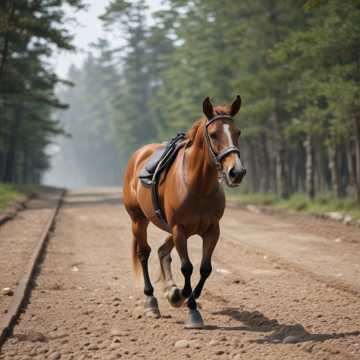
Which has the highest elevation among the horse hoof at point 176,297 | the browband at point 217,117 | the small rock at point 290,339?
the browband at point 217,117

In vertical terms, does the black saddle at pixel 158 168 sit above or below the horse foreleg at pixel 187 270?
above

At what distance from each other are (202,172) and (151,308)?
1949 mm

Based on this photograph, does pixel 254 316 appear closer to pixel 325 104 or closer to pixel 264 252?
pixel 264 252

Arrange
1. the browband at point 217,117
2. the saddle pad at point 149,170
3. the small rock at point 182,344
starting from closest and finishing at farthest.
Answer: the small rock at point 182,344, the browband at point 217,117, the saddle pad at point 149,170

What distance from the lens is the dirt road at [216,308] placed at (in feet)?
17.5

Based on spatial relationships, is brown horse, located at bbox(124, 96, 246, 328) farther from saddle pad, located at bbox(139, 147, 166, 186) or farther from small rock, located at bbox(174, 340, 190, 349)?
small rock, located at bbox(174, 340, 190, 349)

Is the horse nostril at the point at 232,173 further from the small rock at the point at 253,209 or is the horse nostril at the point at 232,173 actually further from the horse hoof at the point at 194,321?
the small rock at the point at 253,209

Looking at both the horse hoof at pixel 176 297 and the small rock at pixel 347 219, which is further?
the small rock at pixel 347 219

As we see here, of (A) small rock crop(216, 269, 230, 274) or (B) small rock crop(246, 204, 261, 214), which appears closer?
(A) small rock crop(216, 269, 230, 274)

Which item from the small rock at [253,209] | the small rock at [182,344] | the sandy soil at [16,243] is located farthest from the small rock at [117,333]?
the small rock at [253,209]

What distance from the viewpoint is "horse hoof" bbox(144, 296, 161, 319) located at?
6770mm

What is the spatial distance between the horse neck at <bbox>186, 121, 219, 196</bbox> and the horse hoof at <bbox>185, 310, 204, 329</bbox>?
137cm

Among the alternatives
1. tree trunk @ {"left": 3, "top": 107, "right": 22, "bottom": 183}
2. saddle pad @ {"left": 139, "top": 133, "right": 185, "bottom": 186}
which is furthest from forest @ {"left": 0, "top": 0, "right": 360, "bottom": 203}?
saddle pad @ {"left": 139, "top": 133, "right": 185, "bottom": 186}

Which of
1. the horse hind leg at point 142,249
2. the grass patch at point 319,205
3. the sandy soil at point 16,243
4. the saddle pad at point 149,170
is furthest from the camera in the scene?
the grass patch at point 319,205
